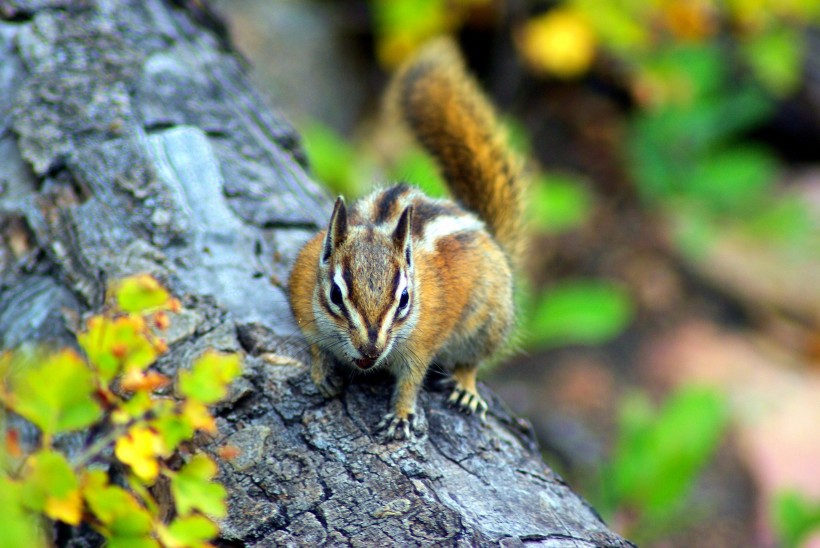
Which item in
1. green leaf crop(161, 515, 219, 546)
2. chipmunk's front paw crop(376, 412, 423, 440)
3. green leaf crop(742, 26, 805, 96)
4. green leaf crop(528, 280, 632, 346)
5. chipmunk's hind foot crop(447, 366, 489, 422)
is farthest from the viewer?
green leaf crop(742, 26, 805, 96)

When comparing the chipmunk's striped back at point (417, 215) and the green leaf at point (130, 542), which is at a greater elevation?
the chipmunk's striped back at point (417, 215)

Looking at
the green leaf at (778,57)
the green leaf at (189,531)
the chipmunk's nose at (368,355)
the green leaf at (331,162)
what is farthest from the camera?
the green leaf at (778,57)

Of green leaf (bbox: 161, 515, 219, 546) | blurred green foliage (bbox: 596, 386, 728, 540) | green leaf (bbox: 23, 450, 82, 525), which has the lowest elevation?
blurred green foliage (bbox: 596, 386, 728, 540)

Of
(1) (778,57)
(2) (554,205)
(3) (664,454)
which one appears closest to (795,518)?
(3) (664,454)

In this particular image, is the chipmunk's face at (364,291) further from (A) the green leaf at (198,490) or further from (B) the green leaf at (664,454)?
(B) the green leaf at (664,454)

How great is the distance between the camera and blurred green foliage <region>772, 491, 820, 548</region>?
372 centimetres

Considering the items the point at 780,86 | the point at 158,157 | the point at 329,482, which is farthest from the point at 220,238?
the point at 780,86

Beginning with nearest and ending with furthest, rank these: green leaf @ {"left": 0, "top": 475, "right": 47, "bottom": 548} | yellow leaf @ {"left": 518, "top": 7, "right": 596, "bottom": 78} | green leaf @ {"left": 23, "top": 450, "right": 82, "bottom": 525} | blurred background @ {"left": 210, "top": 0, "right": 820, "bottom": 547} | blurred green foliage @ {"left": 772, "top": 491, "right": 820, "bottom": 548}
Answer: green leaf @ {"left": 0, "top": 475, "right": 47, "bottom": 548} → green leaf @ {"left": 23, "top": 450, "right": 82, "bottom": 525} → blurred green foliage @ {"left": 772, "top": 491, "right": 820, "bottom": 548} → blurred background @ {"left": 210, "top": 0, "right": 820, "bottom": 547} → yellow leaf @ {"left": 518, "top": 7, "right": 596, "bottom": 78}

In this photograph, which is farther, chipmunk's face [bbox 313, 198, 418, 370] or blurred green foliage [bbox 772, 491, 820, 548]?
blurred green foliage [bbox 772, 491, 820, 548]

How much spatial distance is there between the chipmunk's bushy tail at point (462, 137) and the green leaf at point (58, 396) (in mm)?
2004

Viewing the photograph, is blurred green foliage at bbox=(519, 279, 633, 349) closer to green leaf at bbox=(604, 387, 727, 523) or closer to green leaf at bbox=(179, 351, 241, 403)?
green leaf at bbox=(604, 387, 727, 523)

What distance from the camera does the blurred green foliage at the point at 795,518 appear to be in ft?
12.2

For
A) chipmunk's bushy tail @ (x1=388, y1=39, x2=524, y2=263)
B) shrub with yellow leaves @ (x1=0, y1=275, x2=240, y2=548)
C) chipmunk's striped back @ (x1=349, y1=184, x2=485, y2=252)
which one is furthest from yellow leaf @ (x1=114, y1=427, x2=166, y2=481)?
chipmunk's bushy tail @ (x1=388, y1=39, x2=524, y2=263)

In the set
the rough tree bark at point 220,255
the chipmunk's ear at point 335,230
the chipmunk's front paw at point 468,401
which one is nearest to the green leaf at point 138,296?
Answer: the rough tree bark at point 220,255
